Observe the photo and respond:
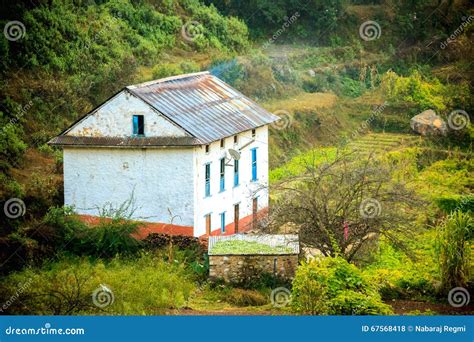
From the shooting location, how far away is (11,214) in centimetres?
2972

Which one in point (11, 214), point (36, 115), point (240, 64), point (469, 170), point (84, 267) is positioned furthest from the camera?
point (240, 64)

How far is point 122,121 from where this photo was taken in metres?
30.0

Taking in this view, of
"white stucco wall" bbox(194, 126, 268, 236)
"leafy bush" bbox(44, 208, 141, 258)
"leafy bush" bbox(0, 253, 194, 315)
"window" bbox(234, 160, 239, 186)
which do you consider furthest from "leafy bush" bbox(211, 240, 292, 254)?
"window" bbox(234, 160, 239, 186)

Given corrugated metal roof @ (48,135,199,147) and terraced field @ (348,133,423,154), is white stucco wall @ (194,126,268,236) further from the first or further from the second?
terraced field @ (348,133,423,154)

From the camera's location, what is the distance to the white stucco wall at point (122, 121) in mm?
29703

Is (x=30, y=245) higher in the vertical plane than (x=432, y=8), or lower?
lower

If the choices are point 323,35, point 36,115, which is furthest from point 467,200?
point 323,35

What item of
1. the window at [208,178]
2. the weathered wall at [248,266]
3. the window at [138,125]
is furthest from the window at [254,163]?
the weathered wall at [248,266]

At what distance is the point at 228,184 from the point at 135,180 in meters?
2.66

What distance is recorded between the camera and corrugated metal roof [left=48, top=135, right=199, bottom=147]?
29.4m

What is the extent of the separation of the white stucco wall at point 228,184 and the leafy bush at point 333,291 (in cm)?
491

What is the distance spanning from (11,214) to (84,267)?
3.07m

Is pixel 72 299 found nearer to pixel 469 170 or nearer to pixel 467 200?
pixel 467 200

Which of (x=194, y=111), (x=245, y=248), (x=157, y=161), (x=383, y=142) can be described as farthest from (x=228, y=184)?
(x=383, y=142)
